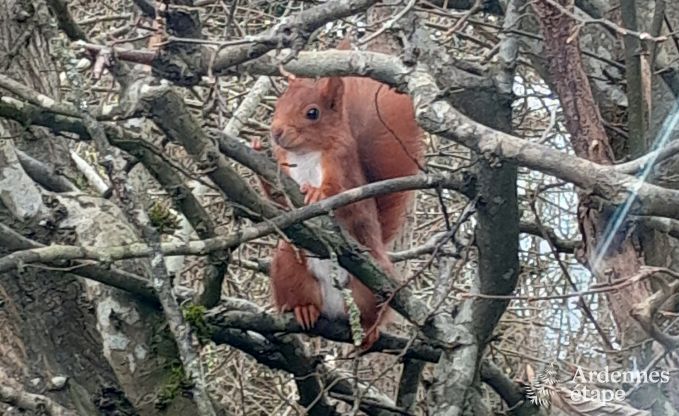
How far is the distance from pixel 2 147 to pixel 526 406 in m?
1.47

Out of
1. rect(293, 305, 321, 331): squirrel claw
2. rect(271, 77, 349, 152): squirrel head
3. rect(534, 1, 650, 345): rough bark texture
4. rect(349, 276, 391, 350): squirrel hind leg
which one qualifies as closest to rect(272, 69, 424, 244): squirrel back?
rect(271, 77, 349, 152): squirrel head

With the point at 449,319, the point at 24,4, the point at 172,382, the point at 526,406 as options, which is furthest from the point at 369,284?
the point at 24,4

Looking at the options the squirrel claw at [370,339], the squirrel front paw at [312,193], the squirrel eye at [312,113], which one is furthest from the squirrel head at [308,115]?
the squirrel claw at [370,339]

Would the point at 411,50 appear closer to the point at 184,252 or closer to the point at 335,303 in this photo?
the point at 184,252

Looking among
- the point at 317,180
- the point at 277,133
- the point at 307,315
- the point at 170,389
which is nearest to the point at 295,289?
the point at 307,315

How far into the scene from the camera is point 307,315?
3510 millimetres

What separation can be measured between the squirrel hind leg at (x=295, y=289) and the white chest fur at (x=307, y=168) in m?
0.20

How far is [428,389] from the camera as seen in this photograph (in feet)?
9.73

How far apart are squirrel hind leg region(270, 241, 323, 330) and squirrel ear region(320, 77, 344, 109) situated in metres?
0.43

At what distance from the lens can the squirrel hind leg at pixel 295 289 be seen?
11.6ft

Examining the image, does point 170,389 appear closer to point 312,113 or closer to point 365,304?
point 365,304

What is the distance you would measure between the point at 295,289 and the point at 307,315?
0.11m

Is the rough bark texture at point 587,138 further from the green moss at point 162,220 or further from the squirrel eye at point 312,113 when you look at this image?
the squirrel eye at point 312,113

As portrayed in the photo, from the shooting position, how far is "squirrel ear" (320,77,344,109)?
3.62m
